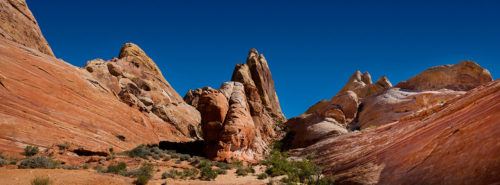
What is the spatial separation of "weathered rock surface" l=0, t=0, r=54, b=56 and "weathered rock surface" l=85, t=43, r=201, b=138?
24.6 feet

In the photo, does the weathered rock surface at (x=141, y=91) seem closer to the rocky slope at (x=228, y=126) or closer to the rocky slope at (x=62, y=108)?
the rocky slope at (x=62, y=108)

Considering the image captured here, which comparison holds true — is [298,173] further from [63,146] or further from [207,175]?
[63,146]

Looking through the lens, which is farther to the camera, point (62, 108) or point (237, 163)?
point (237, 163)

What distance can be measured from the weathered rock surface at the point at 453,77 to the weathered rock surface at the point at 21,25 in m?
54.6

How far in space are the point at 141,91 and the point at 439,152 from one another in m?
34.9

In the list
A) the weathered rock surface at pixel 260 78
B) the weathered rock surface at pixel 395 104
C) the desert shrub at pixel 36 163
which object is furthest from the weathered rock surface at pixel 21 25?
the weathered rock surface at pixel 395 104

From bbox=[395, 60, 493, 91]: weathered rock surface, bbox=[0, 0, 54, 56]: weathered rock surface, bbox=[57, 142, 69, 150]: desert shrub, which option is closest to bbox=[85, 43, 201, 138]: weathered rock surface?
bbox=[0, 0, 54, 56]: weathered rock surface

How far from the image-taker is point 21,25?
106ft

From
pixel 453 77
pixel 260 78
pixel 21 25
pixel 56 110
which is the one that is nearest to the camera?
pixel 56 110

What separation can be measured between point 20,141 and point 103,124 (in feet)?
22.5

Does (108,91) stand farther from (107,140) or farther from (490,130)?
(490,130)

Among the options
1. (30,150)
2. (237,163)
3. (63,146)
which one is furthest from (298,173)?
(30,150)

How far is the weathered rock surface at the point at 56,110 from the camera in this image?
14828mm

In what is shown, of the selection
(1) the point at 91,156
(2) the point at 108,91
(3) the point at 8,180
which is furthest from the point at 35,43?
(3) the point at 8,180
